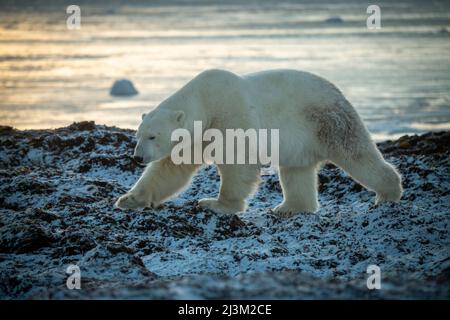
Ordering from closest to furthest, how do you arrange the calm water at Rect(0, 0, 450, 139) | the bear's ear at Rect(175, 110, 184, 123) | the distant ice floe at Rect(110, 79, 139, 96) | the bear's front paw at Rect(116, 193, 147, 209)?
the bear's ear at Rect(175, 110, 184, 123) → the bear's front paw at Rect(116, 193, 147, 209) → the calm water at Rect(0, 0, 450, 139) → the distant ice floe at Rect(110, 79, 139, 96)

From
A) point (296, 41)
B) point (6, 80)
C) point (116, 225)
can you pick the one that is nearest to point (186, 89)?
point (116, 225)

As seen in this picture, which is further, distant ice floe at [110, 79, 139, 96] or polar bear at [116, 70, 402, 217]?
→ distant ice floe at [110, 79, 139, 96]

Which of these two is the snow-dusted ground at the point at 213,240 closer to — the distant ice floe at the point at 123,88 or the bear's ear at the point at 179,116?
the bear's ear at the point at 179,116

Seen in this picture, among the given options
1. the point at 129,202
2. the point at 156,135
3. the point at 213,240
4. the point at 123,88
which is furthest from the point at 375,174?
the point at 123,88

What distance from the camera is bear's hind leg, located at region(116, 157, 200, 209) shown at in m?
6.49

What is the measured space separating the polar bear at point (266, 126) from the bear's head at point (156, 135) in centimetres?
1

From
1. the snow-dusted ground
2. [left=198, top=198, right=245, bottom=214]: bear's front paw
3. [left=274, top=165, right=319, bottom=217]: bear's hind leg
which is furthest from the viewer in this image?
[left=274, top=165, right=319, bottom=217]: bear's hind leg

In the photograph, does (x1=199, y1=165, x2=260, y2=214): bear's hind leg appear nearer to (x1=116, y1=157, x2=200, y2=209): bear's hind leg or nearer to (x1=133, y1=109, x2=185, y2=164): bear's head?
(x1=116, y1=157, x2=200, y2=209): bear's hind leg

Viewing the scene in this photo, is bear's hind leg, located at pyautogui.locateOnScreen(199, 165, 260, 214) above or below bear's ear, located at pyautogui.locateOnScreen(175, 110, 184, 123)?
below

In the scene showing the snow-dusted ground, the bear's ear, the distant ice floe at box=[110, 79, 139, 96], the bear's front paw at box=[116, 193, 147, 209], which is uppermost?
the distant ice floe at box=[110, 79, 139, 96]

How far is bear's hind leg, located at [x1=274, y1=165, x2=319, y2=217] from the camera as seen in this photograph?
7.11m

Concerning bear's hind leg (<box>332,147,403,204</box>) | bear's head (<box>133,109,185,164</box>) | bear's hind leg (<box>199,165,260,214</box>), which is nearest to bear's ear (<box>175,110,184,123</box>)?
bear's head (<box>133,109,185,164</box>)

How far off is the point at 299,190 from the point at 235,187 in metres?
0.90

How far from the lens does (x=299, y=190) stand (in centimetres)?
713
